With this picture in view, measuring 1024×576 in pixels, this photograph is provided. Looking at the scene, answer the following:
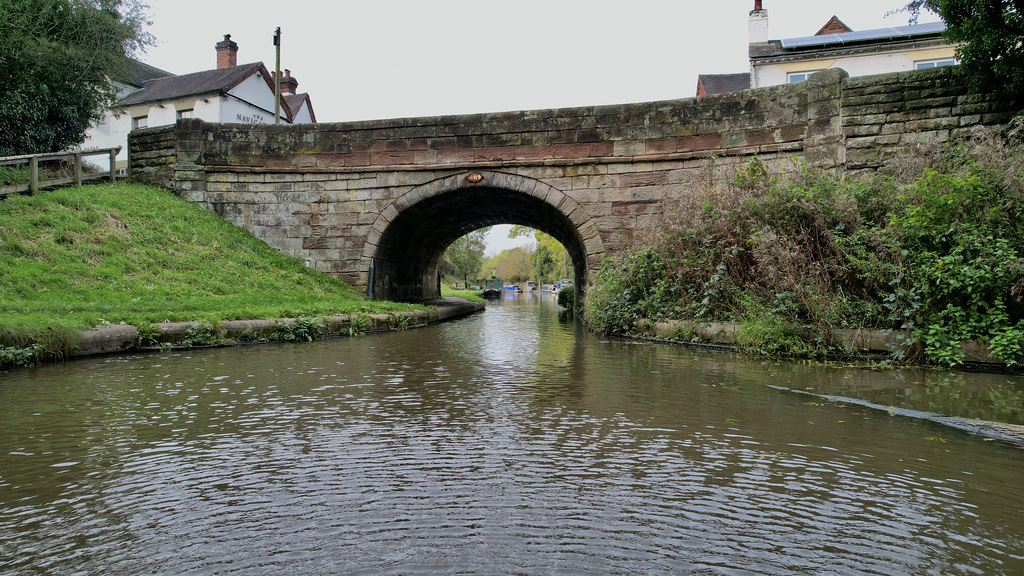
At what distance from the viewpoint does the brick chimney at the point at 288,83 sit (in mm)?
33403

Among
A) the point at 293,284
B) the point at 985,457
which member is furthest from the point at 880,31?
the point at 985,457

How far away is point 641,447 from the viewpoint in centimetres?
301

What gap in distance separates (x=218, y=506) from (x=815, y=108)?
11881 mm

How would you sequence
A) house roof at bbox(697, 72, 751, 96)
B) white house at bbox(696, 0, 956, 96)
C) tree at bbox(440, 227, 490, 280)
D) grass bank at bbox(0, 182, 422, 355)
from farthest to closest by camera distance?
tree at bbox(440, 227, 490, 280) < house roof at bbox(697, 72, 751, 96) < white house at bbox(696, 0, 956, 96) < grass bank at bbox(0, 182, 422, 355)

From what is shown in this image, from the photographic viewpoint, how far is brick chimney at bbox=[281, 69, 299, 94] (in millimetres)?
33403

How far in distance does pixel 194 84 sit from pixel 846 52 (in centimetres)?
2890

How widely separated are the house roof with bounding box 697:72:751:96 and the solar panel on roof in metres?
3.23

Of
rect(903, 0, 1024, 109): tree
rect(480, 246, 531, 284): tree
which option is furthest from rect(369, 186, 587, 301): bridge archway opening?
rect(480, 246, 531, 284): tree

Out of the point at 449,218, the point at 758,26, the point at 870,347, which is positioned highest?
the point at 758,26

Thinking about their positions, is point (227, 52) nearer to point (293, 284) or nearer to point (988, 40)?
point (293, 284)

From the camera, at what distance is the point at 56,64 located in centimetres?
1656

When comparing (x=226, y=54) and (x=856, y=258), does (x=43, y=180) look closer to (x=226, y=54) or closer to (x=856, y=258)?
(x=856, y=258)

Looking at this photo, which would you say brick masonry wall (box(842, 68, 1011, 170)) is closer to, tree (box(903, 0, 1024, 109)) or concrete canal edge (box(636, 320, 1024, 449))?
tree (box(903, 0, 1024, 109))

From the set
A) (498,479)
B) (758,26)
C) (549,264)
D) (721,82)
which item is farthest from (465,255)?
(498,479)
